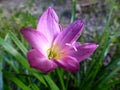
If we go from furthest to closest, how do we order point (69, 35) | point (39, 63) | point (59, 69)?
1. point (59, 69)
2. point (69, 35)
3. point (39, 63)

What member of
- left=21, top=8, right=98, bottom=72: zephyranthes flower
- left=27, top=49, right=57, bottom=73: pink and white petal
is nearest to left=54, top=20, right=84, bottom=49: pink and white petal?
left=21, top=8, right=98, bottom=72: zephyranthes flower

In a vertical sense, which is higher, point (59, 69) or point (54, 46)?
point (54, 46)

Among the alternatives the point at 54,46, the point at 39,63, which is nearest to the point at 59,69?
the point at 54,46

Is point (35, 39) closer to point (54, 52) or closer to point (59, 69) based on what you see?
point (54, 52)

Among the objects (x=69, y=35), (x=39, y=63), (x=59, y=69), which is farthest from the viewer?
(x=59, y=69)

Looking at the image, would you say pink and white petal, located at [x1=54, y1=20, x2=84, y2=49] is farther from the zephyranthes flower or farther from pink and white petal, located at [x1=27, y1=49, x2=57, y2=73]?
pink and white petal, located at [x1=27, y1=49, x2=57, y2=73]
